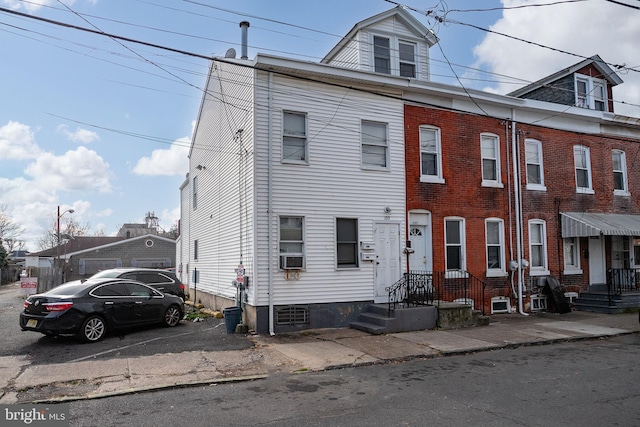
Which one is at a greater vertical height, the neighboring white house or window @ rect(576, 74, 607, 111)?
window @ rect(576, 74, 607, 111)

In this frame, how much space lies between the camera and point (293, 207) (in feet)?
42.3

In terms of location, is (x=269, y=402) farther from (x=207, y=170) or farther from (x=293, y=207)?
(x=207, y=170)

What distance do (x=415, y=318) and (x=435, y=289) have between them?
2.19 meters

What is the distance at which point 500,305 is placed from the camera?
16.0 meters

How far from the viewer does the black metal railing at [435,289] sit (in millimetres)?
13789

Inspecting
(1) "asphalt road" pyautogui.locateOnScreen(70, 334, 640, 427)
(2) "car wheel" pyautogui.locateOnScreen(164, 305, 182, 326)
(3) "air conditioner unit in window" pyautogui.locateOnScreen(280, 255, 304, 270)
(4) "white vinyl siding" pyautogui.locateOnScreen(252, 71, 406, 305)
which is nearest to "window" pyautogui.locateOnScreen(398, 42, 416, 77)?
(4) "white vinyl siding" pyautogui.locateOnScreen(252, 71, 406, 305)

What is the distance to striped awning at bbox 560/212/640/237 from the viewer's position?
16.1m

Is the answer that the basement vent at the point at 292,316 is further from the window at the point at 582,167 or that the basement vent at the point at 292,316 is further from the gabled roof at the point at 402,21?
the window at the point at 582,167

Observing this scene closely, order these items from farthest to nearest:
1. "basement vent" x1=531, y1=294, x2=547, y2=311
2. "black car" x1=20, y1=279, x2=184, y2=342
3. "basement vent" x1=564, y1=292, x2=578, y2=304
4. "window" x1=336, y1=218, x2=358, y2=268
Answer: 1. "basement vent" x1=564, y1=292, x2=578, y2=304
2. "basement vent" x1=531, y1=294, x2=547, y2=311
3. "window" x1=336, y1=218, x2=358, y2=268
4. "black car" x1=20, y1=279, x2=184, y2=342

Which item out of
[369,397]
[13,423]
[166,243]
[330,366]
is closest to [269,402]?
[369,397]

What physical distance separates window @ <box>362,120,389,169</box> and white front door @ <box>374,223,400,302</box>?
1916mm

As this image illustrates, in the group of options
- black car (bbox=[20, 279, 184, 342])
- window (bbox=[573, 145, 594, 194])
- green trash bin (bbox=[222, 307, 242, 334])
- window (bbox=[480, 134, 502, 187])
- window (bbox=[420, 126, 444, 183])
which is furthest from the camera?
window (bbox=[573, 145, 594, 194])

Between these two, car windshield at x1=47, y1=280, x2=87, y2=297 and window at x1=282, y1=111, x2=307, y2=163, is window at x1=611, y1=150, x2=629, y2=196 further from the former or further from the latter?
car windshield at x1=47, y1=280, x2=87, y2=297

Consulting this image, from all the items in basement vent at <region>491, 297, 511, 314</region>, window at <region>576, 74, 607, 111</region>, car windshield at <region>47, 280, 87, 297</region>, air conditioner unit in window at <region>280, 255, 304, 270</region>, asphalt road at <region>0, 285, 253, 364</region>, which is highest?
window at <region>576, 74, 607, 111</region>
